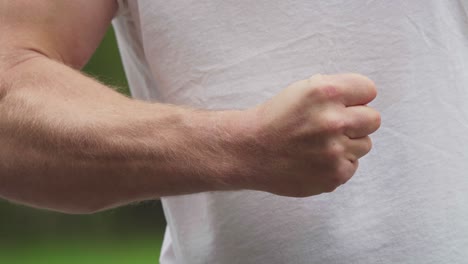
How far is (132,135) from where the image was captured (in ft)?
2.13

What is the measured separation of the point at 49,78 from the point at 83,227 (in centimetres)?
216

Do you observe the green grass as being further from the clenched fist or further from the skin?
the clenched fist

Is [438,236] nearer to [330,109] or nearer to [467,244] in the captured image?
[467,244]

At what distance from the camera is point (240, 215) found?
0.74m

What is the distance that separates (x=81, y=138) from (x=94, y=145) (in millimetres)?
12

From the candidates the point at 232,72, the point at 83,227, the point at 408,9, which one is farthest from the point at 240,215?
the point at 83,227

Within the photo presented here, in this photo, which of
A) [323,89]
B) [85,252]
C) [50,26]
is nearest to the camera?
[323,89]

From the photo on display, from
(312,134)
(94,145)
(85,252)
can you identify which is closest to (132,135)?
(94,145)

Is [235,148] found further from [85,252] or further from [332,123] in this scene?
[85,252]

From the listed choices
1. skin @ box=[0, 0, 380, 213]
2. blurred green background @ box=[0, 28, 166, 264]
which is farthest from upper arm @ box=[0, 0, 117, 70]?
blurred green background @ box=[0, 28, 166, 264]

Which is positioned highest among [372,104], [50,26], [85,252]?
[50,26]

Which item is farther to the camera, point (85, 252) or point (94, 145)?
point (85, 252)

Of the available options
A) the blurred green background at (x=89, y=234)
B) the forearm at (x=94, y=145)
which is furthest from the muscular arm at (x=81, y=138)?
the blurred green background at (x=89, y=234)

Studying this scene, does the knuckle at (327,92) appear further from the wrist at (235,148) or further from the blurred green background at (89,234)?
the blurred green background at (89,234)
